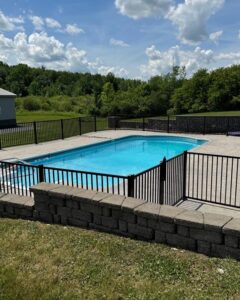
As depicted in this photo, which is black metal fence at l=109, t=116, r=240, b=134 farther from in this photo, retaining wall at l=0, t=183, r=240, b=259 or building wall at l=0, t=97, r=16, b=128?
retaining wall at l=0, t=183, r=240, b=259

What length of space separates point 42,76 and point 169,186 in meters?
73.3

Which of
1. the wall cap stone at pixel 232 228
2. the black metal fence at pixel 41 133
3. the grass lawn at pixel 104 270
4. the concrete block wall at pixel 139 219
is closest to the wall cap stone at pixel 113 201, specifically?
the concrete block wall at pixel 139 219

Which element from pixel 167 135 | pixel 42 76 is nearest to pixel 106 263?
pixel 167 135

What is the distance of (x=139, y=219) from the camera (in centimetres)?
368

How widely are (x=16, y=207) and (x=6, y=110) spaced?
68.0 feet

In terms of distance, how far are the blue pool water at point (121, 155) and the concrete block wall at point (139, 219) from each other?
6.99m

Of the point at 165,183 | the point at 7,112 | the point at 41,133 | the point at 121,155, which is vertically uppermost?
the point at 7,112

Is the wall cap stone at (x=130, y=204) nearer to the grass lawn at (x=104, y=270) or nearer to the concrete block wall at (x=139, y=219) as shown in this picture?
the concrete block wall at (x=139, y=219)

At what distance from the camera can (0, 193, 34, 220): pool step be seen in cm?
465

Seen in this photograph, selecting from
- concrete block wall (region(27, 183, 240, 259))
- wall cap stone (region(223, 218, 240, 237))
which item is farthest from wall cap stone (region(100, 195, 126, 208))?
wall cap stone (region(223, 218, 240, 237))

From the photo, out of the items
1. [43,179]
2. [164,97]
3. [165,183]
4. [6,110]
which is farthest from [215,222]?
[164,97]

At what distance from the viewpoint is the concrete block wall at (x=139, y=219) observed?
320 cm

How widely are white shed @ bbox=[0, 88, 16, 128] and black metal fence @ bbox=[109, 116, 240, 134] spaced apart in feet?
28.1

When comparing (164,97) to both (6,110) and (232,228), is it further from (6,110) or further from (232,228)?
(232,228)
